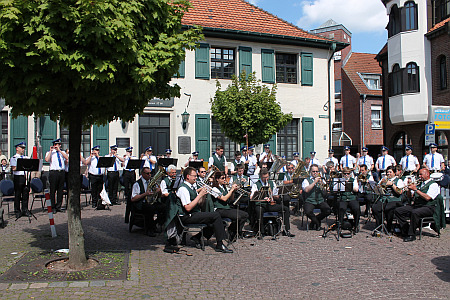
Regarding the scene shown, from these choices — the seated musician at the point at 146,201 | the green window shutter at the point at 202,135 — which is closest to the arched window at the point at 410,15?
the green window shutter at the point at 202,135

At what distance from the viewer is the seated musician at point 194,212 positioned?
7.86 m

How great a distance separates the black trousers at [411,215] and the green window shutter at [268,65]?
13.3m

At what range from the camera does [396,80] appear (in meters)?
24.6

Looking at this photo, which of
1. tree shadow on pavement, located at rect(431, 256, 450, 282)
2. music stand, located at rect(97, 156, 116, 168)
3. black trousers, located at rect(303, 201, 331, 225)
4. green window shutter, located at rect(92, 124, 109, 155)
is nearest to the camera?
tree shadow on pavement, located at rect(431, 256, 450, 282)

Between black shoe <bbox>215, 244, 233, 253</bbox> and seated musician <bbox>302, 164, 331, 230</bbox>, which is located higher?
seated musician <bbox>302, 164, 331, 230</bbox>

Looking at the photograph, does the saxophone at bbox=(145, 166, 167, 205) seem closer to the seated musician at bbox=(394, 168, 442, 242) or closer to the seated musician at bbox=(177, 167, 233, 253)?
the seated musician at bbox=(177, 167, 233, 253)

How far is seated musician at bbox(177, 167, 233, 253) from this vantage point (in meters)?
7.86

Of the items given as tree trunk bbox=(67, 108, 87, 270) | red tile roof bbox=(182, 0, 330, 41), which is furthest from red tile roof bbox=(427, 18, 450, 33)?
tree trunk bbox=(67, 108, 87, 270)

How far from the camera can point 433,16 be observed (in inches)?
917

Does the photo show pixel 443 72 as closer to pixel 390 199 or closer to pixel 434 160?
pixel 434 160

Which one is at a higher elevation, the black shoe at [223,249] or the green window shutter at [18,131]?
the green window shutter at [18,131]

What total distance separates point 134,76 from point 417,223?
22.3 ft

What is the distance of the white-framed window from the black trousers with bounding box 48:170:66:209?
103 feet

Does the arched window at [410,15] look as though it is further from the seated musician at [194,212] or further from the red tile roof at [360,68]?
the seated musician at [194,212]
